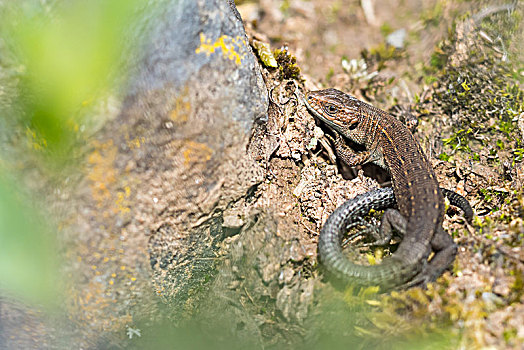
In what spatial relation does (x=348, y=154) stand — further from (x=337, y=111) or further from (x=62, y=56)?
(x=62, y=56)

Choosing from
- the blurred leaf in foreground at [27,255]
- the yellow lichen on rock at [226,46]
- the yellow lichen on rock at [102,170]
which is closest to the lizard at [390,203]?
the yellow lichen on rock at [226,46]

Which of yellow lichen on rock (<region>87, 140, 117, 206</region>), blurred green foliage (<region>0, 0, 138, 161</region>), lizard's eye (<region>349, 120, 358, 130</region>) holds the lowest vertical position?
yellow lichen on rock (<region>87, 140, 117, 206</region>)

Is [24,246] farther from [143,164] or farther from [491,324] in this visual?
[491,324]

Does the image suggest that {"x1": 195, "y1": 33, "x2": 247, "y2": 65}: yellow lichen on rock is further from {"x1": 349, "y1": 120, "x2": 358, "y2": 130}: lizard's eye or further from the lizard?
{"x1": 349, "y1": 120, "x2": 358, "y2": 130}: lizard's eye

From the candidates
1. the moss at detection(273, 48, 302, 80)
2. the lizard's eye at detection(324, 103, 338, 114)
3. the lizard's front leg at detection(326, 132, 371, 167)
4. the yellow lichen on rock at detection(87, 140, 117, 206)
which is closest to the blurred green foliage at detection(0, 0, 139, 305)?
the yellow lichen on rock at detection(87, 140, 117, 206)

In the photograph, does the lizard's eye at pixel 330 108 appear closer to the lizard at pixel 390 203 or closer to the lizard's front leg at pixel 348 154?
the lizard at pixel 390 203

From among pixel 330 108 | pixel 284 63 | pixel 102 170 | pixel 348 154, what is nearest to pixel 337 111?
pixel 330 108
